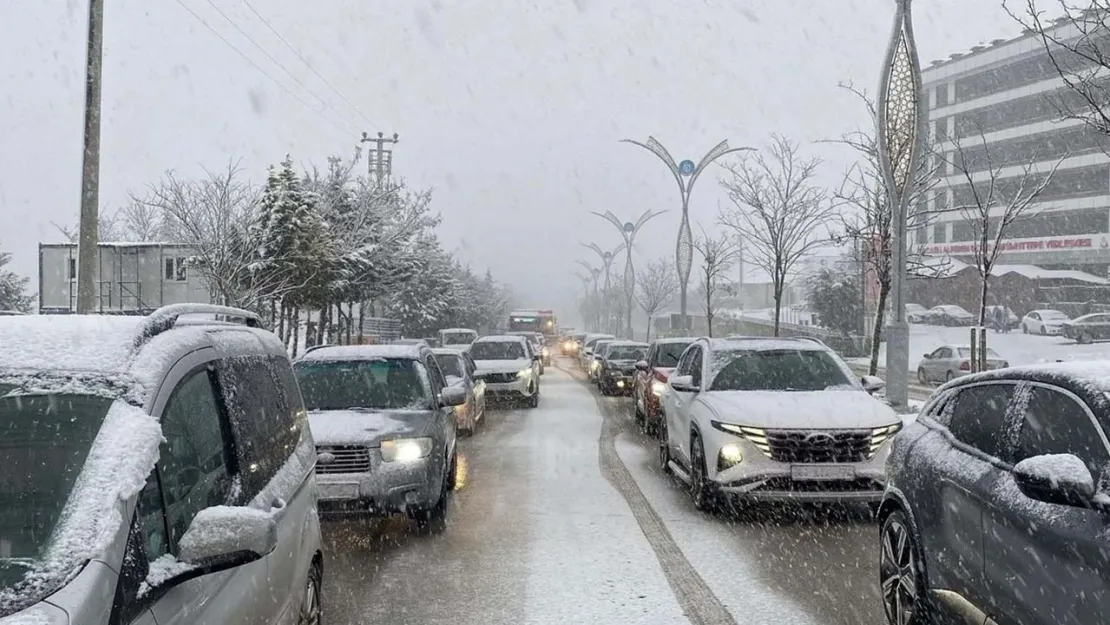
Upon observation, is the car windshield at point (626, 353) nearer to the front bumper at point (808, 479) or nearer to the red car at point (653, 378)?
the red car at point (653, 378)

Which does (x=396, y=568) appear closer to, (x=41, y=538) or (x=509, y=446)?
(x=41, y=538)

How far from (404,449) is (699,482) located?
108 inches

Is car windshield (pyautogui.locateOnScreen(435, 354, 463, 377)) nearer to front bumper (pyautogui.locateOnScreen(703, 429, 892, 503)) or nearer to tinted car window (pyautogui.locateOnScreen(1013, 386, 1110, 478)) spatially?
front bumper (pyautogui.locateOnScreen(703, 429, 892, 503))

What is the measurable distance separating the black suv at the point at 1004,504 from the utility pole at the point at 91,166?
11.0 m

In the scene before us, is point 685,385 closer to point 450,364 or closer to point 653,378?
point 653,378

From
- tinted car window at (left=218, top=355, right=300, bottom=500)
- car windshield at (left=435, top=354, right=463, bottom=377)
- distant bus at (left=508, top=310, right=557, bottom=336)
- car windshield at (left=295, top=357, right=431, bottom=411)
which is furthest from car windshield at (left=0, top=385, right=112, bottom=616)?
distant bus at (left=508, top=310, right=557, bottom=336)

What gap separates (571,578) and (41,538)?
4341 millimetres

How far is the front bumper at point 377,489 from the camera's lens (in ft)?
23.2

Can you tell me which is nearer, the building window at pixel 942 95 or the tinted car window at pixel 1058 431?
the tinted car window at pixel 1058 431

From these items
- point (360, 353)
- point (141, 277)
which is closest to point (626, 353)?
point (360, 353)

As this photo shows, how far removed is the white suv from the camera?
7.57 metres

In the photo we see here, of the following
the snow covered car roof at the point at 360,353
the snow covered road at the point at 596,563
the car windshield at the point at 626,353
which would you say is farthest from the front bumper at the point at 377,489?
the car windshield at the point at 626,353

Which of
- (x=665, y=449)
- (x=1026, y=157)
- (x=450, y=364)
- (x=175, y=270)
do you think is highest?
(x=1026, y=157)

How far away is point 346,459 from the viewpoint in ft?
23.7
